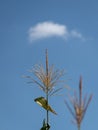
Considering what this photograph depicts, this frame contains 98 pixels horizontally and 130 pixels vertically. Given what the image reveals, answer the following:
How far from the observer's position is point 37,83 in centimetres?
829

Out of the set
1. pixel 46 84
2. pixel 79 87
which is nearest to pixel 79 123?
pixel 79 87

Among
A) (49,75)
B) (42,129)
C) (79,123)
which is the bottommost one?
(42,129)

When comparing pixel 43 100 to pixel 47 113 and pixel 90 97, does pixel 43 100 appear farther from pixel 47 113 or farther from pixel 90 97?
pixel 90 97

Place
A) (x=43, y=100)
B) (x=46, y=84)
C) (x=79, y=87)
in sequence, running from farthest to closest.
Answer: (x=43, y=100)
(x=46, y=84)
(x=79, y=87)

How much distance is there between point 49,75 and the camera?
8211 millimetres

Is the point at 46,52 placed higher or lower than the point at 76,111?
higher

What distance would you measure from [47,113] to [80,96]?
14.5ft

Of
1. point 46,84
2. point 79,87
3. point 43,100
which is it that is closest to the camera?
point 79,87

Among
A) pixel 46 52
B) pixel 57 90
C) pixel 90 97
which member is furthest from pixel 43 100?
pixel 90 97

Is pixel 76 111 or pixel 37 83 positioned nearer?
pixel 76 111

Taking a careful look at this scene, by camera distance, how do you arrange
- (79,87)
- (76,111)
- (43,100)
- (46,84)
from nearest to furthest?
(79,87) → (76,111) → (46,84) → (43,100)

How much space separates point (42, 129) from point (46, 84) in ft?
3.79

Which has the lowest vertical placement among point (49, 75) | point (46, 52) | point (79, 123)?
point (79, 123)

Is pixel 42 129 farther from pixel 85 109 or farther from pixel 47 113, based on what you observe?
pixel 85 109
